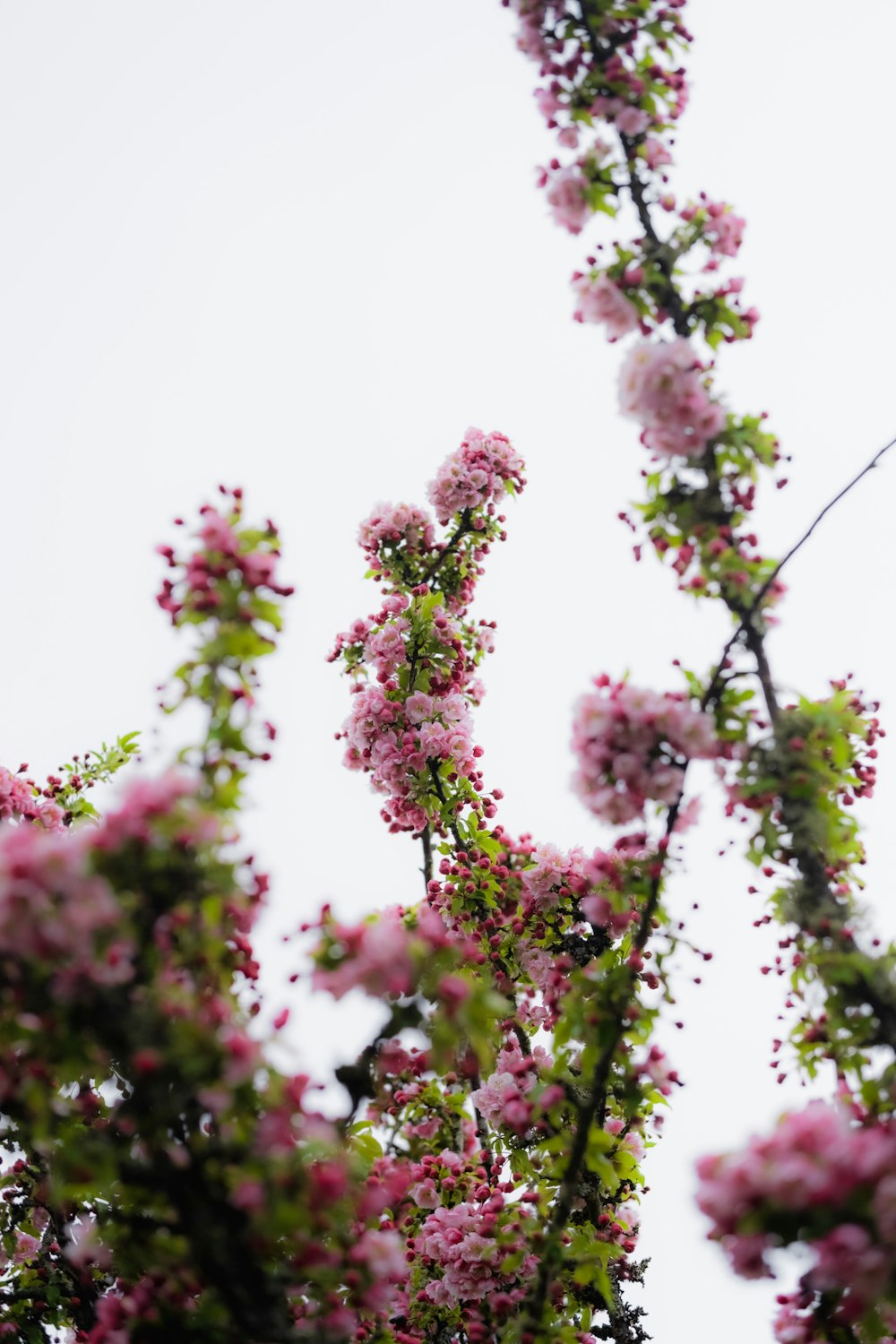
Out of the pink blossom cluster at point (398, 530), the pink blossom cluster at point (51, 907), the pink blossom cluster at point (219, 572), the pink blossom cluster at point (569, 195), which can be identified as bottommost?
the pink blossom cluster at point (51, 907)

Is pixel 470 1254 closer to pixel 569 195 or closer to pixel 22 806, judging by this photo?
pixel 22 806

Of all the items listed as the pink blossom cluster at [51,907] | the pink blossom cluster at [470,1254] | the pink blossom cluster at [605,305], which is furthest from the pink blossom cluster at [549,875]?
the pink blossom cluster at [51,907]

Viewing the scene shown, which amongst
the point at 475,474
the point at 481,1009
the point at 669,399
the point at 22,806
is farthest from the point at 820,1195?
the point at 475,474

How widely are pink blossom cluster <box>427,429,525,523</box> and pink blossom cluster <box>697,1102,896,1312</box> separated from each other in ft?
16.7

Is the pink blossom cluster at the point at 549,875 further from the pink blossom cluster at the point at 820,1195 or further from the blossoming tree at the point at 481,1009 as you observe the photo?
the pink blossom cluster at the point at 820,1195

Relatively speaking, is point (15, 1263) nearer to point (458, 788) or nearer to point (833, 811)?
point (458, 788)

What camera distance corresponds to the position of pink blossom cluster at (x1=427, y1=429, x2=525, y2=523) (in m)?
6.74

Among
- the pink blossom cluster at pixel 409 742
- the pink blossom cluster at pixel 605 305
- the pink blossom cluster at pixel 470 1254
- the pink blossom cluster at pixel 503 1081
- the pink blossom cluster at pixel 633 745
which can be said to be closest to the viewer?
the pink blossom cluster at pixel 633 745

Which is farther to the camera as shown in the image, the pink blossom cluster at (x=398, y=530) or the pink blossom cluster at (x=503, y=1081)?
the pink blossom cluster at (x=398, y=530)

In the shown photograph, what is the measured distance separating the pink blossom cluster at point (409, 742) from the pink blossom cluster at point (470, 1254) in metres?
2.47

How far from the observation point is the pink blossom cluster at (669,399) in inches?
139

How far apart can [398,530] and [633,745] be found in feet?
13.1

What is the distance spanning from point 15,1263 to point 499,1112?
2946 mm

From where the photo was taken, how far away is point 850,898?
3.46 m
